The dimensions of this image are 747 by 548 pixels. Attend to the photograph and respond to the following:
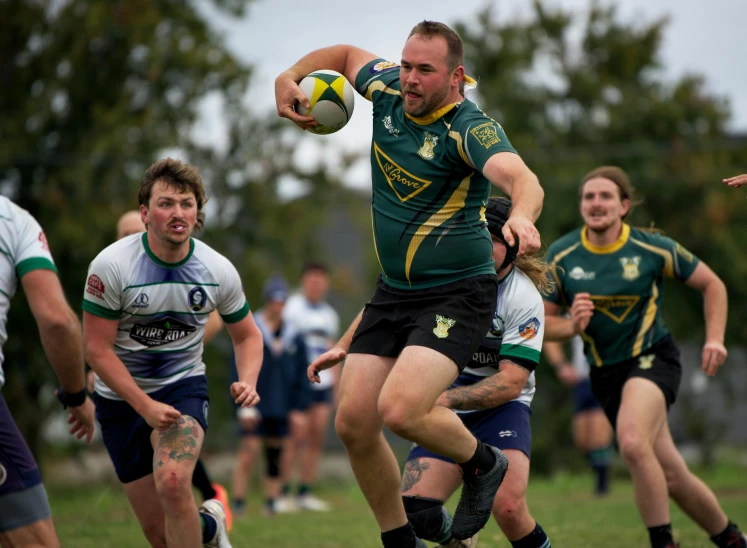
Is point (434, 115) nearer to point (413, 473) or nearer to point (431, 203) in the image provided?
point (431, 203)

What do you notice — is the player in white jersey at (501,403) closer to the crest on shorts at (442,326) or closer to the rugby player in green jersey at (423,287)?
the rugby player in green jersey at (423,287)

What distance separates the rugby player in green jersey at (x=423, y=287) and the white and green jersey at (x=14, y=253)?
1577 millimetres

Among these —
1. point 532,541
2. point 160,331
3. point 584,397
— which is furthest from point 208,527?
point 584,397

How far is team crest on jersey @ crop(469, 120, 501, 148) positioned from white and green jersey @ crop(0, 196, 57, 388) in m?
2.00

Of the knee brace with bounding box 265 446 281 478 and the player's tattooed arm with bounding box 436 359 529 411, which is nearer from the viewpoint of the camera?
the player's tattooed arm with bounding box 436 359 529 411

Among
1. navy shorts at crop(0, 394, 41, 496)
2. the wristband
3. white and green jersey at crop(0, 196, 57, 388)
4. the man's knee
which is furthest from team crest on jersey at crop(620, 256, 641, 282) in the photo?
navy shorts at crop(0, 394, 41, 496)

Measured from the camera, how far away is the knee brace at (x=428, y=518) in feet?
16.9

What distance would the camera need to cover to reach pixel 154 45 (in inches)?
726

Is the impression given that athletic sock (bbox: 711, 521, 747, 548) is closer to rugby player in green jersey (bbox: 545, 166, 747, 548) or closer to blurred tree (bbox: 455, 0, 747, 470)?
rugby player in green jersey (bbox: 545, 166, 747, 548)

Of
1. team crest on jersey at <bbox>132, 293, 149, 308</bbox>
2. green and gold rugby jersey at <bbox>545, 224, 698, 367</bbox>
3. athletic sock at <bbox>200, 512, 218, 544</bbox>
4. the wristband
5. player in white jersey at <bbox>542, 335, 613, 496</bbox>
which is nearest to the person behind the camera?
the wristband

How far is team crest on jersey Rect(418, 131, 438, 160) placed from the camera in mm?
4742

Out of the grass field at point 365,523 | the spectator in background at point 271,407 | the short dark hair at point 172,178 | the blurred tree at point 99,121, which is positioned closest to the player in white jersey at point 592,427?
the grass field at point 365,523

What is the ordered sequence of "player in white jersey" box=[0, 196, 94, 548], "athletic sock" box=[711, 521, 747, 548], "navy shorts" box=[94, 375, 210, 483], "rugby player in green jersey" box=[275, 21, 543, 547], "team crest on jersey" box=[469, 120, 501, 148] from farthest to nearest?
"athletic sock" box=[711, 521, 747, 548], "navy shorts" box=[94, 375, 210, 483], "rugby player in green jersey" box=[275, 21, 543, 547], "team crest on jersey" box=[469, 120, 501, 148], "player in white jersey" box=[0, 196, 94, 548]

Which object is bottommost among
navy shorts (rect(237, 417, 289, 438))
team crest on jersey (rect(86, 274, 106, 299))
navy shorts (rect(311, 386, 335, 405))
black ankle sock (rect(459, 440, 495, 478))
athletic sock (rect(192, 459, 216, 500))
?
navy shorts (rect(237, 417, 289, 438))
